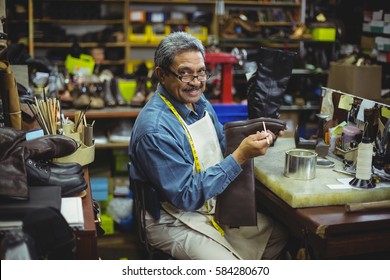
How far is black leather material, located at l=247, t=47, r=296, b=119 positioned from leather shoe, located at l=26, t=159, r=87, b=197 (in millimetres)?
1233

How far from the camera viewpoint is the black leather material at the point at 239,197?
2.37 meters

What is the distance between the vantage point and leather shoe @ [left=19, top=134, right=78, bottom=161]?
199cm

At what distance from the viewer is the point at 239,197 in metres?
2.37

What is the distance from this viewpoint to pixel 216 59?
423 centimetres

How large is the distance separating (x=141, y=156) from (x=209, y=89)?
8.79 feet

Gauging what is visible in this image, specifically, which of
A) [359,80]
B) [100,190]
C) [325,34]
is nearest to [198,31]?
[325,34]

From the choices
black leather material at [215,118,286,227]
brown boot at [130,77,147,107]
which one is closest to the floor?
brown boot at [130,77,147,107]

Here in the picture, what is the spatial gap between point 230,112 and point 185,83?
193cm

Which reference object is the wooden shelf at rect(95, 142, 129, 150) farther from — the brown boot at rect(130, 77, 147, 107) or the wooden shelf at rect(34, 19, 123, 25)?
the wooden shelf at rect(34, 19, 123, 25)

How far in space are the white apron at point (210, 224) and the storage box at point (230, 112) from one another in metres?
1.64

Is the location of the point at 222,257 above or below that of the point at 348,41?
below

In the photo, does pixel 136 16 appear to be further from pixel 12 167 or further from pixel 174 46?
pixel 12 167
